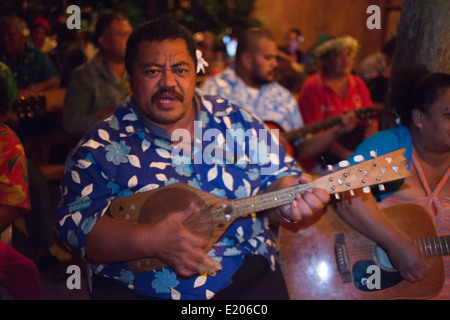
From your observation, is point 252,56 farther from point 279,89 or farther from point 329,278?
point 329,278

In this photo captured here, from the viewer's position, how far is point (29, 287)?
217 cm

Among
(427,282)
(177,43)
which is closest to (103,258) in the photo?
(177,43)

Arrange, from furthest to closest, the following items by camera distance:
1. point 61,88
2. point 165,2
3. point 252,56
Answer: point 165,2 → point 61,88 → point 252,56

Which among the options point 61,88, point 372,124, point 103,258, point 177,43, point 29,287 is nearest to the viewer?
point 103,258

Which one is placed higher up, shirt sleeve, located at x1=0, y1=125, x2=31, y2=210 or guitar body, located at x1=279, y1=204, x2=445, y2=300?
shirt sleeve, located at x1=0, y1=125, x2=31, y2=210

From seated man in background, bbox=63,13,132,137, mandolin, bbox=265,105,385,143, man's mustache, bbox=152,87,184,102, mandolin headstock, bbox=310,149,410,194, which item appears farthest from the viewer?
mandolin, bbox=265,105,385,143

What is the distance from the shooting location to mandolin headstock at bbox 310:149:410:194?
1.68 meters

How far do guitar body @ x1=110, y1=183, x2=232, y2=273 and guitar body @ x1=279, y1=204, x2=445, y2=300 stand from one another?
60 centimetres

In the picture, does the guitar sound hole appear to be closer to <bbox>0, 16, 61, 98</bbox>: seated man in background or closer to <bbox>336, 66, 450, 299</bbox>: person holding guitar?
<bbox>336, 66, 450, 299</bbox>: person holding guitar

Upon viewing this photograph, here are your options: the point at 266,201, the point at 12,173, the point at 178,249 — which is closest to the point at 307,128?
the point at 266,201

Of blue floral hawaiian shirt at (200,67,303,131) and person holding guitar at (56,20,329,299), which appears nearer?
person holding guitar at (56,20,329,299)

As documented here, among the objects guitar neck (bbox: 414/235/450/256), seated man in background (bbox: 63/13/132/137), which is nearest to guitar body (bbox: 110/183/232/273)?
guitar neck (bbox: 414/235/450/256)
